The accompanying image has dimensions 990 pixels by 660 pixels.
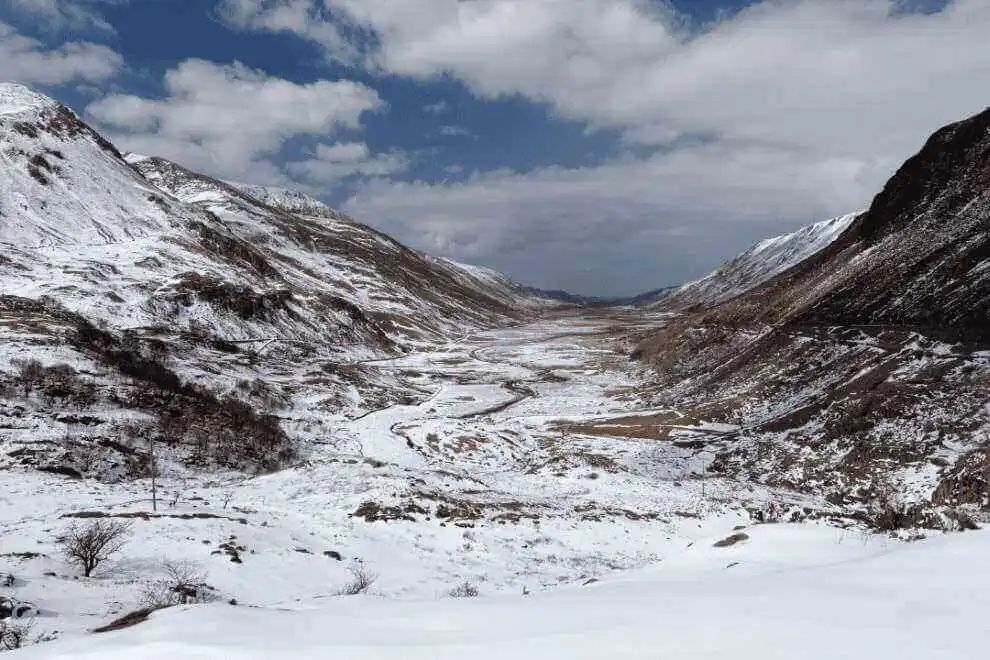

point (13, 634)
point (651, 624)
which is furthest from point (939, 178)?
point (13, 634)

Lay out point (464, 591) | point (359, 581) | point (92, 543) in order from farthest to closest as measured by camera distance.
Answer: point (359, 581), point (464, 591), point (92, 543)

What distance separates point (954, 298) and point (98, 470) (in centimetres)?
6320

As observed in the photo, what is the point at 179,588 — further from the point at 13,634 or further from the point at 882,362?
the point at 882,362

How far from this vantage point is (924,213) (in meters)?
64.1

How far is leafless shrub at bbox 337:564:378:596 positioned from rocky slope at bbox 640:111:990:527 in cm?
1684

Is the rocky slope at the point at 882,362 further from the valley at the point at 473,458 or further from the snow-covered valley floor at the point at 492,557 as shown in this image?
the snow-covered valley floor at the point at 492,557

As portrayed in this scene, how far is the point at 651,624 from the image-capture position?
7191mm

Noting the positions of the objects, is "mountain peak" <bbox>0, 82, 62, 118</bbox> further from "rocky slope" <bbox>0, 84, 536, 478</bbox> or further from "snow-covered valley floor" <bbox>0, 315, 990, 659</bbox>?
"snow-covered valley floor" <bbox>0, 315, 990, 659</bbox>

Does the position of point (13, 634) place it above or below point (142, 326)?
below

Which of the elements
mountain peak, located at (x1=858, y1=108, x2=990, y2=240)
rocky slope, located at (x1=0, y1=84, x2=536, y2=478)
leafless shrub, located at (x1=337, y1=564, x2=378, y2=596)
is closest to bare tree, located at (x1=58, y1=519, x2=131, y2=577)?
leafless shrub, located at (x1=337, y1=564, x2=378, y2=596)

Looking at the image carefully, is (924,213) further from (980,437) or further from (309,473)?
(309,473)

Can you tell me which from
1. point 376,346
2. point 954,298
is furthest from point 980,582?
point 376,346

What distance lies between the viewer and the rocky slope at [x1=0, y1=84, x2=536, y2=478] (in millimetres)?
36469

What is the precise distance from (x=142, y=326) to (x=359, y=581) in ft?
194
